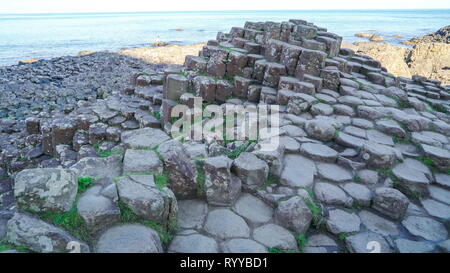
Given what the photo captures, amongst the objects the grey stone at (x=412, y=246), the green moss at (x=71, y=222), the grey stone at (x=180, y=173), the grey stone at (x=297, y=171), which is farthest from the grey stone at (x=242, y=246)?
the grey stone at (x=412, y=246)

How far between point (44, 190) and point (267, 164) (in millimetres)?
2466

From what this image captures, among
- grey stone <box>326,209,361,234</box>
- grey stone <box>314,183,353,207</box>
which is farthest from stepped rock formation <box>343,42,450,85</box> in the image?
grey stone <box>326,209,361,234</box>

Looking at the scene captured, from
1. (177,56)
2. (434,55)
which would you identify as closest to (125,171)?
(434,55)

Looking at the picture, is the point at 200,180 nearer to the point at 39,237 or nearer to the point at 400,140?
the point at 39,237

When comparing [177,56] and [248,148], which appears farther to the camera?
[177,56]

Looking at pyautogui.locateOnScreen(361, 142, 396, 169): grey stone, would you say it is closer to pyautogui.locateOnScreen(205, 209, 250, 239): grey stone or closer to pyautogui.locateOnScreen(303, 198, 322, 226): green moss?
pyautogui.locateOnScreen(303, 198, 322, 226): green moss

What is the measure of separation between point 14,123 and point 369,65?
1088 cm

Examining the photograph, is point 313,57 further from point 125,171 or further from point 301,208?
point 125,171

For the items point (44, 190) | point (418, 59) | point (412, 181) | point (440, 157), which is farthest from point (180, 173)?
point (418, 59)

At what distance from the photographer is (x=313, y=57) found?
20.5ft

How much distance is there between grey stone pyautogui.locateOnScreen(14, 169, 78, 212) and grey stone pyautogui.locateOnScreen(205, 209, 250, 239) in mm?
1407

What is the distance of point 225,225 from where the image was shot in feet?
10.5

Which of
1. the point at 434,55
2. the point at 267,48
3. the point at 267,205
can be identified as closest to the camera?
the point at 267,205

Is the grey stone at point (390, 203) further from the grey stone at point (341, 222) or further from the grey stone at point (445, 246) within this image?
the grey stone at point (445, 246)
